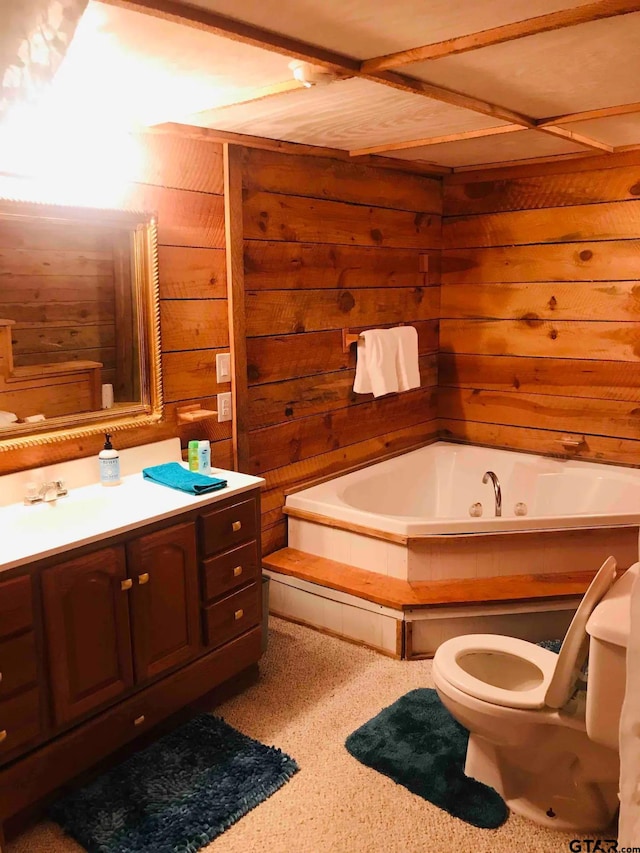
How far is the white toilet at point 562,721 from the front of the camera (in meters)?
1.70

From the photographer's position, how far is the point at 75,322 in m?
2.37

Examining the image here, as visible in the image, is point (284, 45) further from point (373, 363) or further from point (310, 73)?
point (373, 363)

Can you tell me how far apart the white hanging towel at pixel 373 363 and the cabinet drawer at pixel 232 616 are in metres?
1.37

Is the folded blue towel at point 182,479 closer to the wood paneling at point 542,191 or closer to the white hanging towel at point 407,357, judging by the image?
the white hanging towel at point 407,357

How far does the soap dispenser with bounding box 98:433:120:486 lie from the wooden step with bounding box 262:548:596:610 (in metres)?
0.96

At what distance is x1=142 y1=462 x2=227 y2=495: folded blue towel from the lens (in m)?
2.35

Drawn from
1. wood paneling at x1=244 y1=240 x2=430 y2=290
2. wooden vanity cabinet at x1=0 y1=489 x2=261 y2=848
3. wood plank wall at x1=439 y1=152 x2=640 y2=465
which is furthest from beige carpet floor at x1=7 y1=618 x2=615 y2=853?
wood plank wall at x1=439 y1=152 x2=640 y2=465

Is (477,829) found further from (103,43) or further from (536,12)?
(103,43)

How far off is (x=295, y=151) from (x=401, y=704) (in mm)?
2248

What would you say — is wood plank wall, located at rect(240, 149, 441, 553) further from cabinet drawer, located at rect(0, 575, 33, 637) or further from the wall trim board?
cabinet drawer, located at rect(0, 575, 33, 637)

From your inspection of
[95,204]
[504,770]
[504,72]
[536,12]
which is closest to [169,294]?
[95,204]

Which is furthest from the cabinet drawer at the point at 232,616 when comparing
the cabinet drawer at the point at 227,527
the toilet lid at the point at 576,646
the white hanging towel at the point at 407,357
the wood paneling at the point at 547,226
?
the wood paneling at the point at 547,226

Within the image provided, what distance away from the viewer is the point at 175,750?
223 cm

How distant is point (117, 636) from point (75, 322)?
40.8 inches
